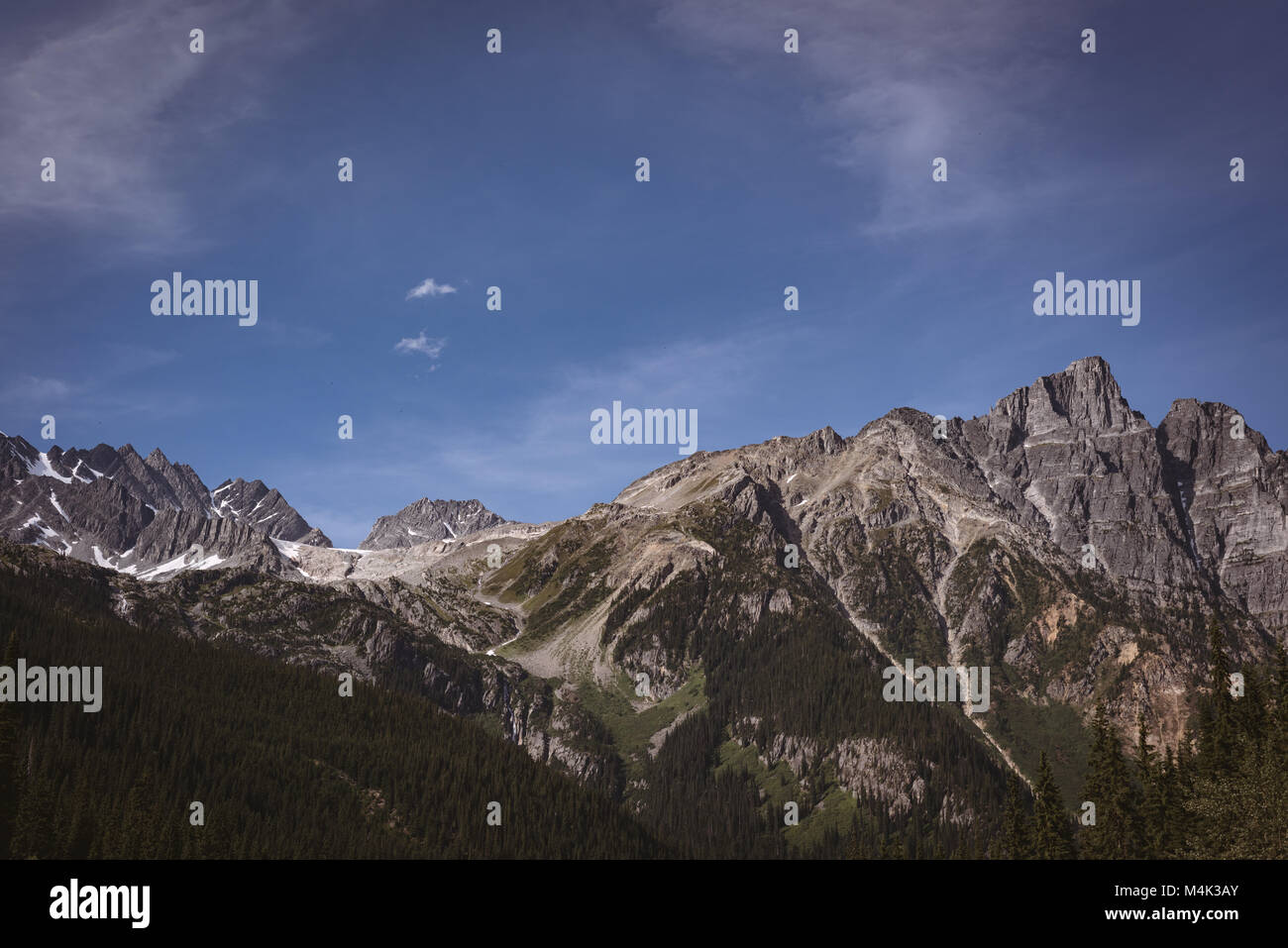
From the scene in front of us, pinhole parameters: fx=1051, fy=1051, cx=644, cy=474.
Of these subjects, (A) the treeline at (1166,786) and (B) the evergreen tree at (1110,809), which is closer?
(A) the treeline at (1166,786)

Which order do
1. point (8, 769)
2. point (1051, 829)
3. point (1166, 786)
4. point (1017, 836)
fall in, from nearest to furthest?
point (1166, 786) → point (8, 769) → point (1051, 829) → point (1017, 836)

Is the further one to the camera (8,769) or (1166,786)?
(8,769)

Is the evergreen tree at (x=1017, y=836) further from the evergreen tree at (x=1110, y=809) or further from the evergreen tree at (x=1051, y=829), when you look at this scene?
the evergreen tree at (x=1110, y=809)

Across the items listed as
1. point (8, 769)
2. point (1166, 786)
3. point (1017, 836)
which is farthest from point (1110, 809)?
point (8, 769)

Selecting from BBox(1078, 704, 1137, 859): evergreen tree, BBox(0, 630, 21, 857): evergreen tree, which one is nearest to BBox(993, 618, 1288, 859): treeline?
BBox(1078, 704, 1137, 859): evergreen tree

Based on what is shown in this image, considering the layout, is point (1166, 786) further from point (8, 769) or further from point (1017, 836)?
point (8, 769)

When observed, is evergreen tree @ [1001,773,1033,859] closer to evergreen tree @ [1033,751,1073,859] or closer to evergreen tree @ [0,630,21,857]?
evergreen tree @ [1033,751,1073,859]

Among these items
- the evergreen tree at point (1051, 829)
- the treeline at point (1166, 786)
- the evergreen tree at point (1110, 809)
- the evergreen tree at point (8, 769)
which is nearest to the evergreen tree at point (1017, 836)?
the treeline at point (1166, 786)

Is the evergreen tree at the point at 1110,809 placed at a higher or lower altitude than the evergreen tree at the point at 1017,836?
higher

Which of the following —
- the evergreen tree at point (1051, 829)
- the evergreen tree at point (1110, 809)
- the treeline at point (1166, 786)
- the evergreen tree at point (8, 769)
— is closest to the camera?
the treeline at point (1166, 786)

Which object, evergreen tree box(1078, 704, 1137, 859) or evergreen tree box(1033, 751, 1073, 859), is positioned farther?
evergreen tree box(1033, 751, 1073, 859)

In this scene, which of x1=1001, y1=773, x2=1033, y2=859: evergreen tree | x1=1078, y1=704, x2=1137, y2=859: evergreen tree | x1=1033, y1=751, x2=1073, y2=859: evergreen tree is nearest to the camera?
x1=1078, y1=704, x2=1137, y2=859: evergreen tree
